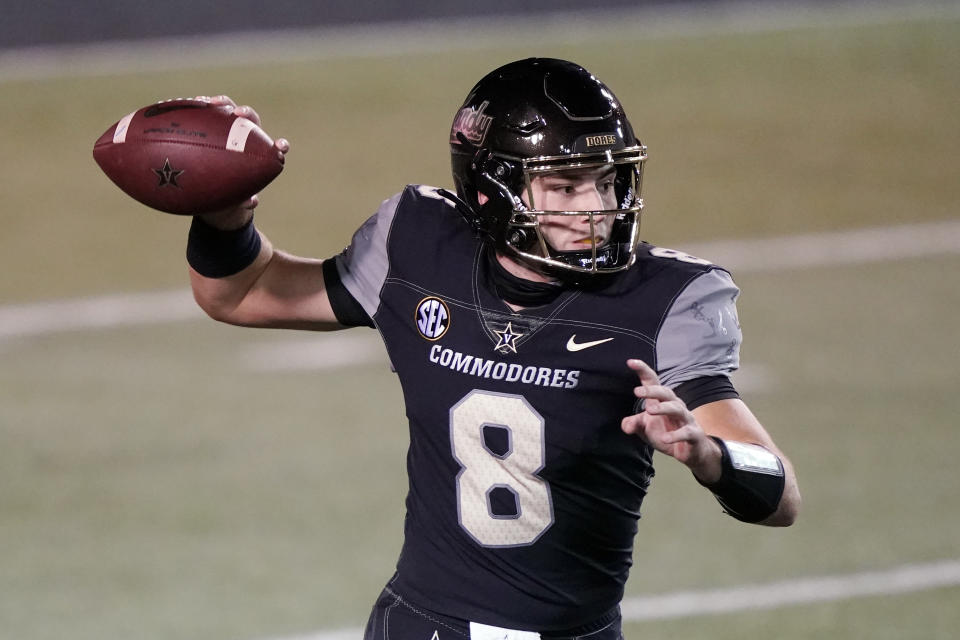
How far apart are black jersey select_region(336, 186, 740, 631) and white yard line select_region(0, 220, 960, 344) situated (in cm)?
472

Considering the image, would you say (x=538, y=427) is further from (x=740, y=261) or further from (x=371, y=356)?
(x=740, y=261)

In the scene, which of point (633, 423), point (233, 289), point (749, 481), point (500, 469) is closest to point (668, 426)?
point (633, 423)

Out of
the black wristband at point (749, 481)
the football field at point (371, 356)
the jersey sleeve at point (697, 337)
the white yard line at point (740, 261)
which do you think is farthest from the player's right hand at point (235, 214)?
the white yard line at point (740, 261)

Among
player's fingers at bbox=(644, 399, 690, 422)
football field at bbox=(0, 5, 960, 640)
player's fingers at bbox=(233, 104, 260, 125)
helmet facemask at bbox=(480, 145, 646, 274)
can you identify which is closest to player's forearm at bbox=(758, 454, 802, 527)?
player's fingers at bbox=(644, 399, 690, 422)

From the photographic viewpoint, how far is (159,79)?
13.6 meters

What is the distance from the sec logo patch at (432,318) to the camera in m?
3.29

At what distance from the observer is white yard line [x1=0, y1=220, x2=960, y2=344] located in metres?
8.48

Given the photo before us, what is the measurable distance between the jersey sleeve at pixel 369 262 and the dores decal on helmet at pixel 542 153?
238 millimetres

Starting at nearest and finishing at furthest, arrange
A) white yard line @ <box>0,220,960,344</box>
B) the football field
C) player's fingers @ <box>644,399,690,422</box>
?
player's fingers @ <box>644,399,690,422</box>
the football field
white yard line @ <box>0,220,960,344</box>

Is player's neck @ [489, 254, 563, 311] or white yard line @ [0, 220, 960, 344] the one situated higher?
→ white yard line @ [0, 220, 960, 344]

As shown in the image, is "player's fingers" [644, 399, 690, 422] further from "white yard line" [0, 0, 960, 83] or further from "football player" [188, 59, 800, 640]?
"white yard line" [0, 0, 960, 83]

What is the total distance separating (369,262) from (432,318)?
0.92 feet

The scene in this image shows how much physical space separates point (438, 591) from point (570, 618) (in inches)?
Answer: 11.0

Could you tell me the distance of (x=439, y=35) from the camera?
15391 mm
